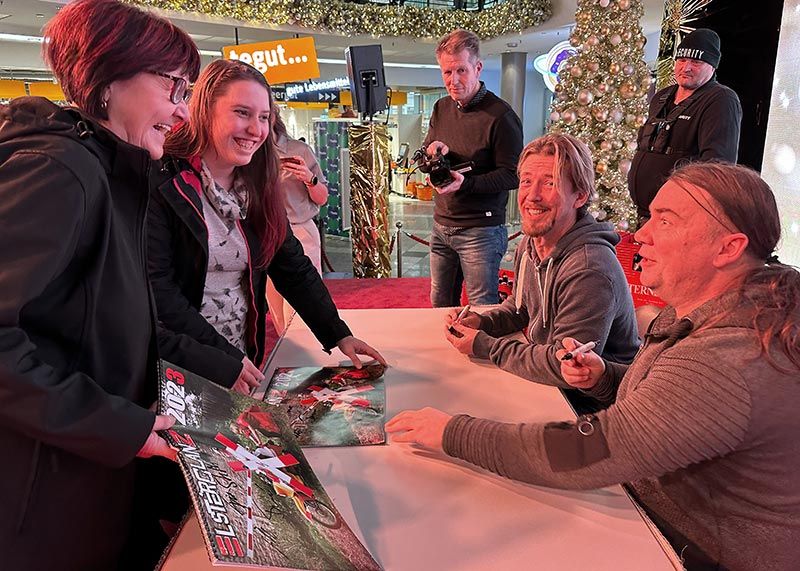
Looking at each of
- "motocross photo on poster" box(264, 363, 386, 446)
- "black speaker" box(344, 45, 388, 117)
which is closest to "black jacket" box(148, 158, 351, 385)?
"motocross photo on poster" box(264, 363, 386, 446)

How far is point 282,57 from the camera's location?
552 centimetres

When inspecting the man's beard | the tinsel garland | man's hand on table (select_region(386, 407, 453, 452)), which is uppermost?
the tinsel garland

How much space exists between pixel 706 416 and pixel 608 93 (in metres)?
3.77

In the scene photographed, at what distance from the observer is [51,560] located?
934mm

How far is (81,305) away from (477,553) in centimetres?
71

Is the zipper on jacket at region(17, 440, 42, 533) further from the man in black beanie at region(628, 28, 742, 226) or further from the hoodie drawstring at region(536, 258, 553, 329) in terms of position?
the man in black beanie at region(628, 28, 742, 226)

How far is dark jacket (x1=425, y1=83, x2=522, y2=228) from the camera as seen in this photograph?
2869 mm

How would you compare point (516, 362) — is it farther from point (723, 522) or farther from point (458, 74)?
point (458, 74)

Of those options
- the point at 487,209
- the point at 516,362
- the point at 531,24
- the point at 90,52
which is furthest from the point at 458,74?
the point at 531,24

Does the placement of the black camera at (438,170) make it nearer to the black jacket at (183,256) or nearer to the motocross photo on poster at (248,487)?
the black jacket at (183,256)

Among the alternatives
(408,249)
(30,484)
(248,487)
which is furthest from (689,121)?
(408,249)

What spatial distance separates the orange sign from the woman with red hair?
478cm

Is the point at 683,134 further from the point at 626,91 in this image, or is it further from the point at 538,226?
the point at 538,226

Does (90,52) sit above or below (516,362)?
above
